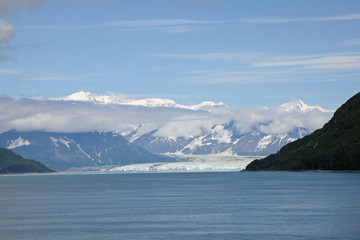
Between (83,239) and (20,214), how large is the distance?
153ft

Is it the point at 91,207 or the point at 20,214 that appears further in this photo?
the point at 91,207

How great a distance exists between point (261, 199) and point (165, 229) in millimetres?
69458

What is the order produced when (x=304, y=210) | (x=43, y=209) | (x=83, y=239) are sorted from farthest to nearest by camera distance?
(x=43, y=209) < (x=304, y=210) < (x=83, y=239)

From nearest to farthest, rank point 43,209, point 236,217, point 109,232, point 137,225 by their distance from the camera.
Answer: point 109,232 → point 137,225 → point 236,217 → point 43,209

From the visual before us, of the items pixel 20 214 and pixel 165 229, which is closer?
pixel 165 229

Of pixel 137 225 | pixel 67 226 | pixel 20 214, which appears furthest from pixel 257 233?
pixel 20 214

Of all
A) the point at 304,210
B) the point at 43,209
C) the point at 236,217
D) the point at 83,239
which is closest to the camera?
the point at 83,239

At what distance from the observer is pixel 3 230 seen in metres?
109

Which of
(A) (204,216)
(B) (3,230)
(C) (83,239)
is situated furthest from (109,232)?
(A) (204,216)

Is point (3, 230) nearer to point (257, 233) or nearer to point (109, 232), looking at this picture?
point (109, 232)

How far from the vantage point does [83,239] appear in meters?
96.8

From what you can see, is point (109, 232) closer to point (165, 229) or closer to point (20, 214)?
point (165, 229)

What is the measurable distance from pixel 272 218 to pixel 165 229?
2401cm

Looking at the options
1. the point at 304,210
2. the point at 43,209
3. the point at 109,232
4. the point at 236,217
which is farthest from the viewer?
the point at 43,209
